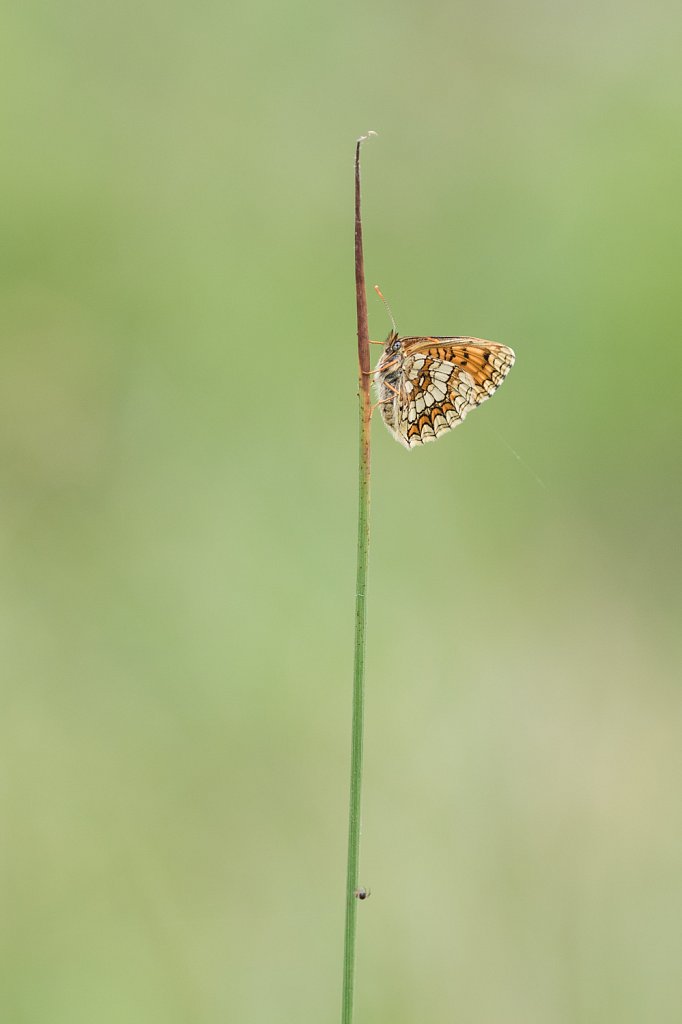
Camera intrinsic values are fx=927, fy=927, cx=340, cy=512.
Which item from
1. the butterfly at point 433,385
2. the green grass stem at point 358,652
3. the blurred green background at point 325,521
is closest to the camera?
the green grass stem at point 358,652

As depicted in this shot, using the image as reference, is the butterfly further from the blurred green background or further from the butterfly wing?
the blurred green background

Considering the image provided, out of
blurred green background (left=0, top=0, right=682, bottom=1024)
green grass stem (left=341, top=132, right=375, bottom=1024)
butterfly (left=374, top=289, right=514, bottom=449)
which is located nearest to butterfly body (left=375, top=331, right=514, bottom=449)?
butterfly (left=374, top=289, right=514, bottom=449)

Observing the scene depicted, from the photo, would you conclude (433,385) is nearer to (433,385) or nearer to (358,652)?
(433,385)

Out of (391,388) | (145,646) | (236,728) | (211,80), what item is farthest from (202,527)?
(211,80)

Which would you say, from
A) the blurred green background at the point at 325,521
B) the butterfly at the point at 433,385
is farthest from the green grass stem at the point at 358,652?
the blurred green background at the point at 325,521

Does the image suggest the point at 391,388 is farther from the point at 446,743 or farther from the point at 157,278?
the point at 157,278

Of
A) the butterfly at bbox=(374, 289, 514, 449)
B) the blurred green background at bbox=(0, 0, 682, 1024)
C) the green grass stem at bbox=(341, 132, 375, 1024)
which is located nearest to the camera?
the green grass stem at bbox=(341, 132, 375, 1024)

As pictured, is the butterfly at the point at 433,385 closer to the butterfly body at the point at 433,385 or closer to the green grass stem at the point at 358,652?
the butterfly body at the point at 433,385
